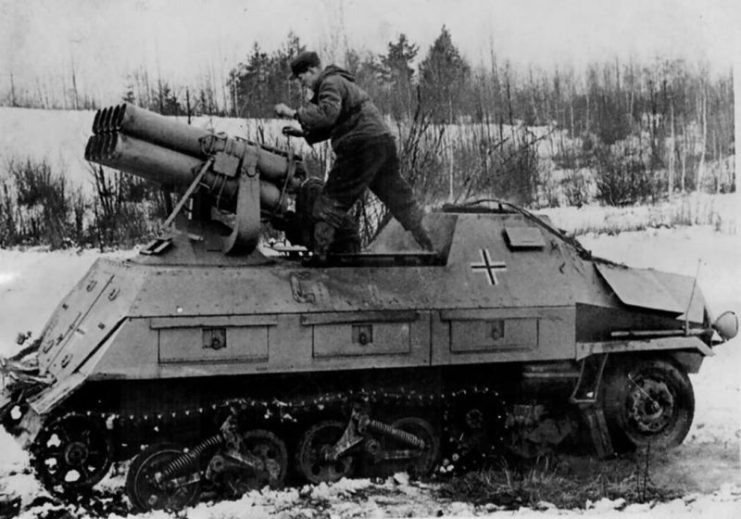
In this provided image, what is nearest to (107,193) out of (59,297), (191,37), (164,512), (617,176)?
(59,297)

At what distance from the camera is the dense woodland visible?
33.5 ft

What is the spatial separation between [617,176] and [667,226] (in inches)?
41.0

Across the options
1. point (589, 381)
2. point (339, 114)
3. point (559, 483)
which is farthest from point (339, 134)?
point (559, 483)

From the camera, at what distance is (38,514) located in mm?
6938

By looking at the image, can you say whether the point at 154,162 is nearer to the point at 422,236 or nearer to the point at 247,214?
the point at 247,214

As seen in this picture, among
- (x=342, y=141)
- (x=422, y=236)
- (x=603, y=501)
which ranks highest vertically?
(x=342, y=141)

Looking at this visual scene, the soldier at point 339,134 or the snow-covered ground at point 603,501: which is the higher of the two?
the soldier at point 339,134

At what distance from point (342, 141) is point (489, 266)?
167cm

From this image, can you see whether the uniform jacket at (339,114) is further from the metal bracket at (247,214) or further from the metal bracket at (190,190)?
the metal bracket at (190,190)

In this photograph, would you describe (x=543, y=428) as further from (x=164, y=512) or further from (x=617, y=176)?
(x=617, y=176)

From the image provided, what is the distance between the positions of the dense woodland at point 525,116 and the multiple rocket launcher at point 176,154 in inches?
89.7

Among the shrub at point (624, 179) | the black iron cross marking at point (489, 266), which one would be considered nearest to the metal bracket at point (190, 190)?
the black iron cross marking at point (489, 266)

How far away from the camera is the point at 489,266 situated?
8.01 m

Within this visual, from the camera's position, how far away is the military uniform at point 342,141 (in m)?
7.73
